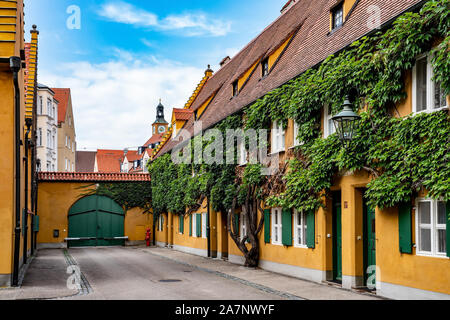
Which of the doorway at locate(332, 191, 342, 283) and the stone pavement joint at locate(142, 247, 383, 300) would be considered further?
the doorway at locate(332, 191, 342, 283)

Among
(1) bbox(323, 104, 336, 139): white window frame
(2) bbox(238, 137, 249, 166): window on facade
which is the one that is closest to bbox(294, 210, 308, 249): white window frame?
(1) bbox(323, 104, 336, 139): white window frame

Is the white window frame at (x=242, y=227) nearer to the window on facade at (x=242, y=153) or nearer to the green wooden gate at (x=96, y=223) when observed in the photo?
the window on facade at (x=242, y=153)

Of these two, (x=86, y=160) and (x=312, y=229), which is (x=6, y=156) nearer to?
(x=312, y=229)

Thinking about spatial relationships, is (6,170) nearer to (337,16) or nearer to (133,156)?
(337,16)

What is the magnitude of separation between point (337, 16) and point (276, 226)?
6.81m

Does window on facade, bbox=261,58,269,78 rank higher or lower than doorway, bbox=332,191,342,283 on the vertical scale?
higher

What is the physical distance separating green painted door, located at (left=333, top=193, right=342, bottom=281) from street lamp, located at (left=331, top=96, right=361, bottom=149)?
9.81 feet

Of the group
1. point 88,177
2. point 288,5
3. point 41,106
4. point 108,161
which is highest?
point 288,5

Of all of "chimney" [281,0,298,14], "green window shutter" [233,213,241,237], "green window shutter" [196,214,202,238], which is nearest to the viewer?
"green window shutter" [233,213,241,237]

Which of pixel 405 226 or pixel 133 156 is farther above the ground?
pixel 133 156

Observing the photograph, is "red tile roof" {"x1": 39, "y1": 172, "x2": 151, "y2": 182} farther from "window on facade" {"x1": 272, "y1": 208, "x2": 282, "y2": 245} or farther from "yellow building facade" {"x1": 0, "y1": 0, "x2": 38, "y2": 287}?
"yellow building facade" {"x1": 0, "y1": 0, "x2": 38, "y2": 287}

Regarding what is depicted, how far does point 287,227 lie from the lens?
16.0 m

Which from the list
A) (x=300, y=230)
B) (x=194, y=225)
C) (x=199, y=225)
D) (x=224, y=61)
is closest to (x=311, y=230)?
(x=300, y=230)

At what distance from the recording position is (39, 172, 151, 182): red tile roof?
1337 inches
